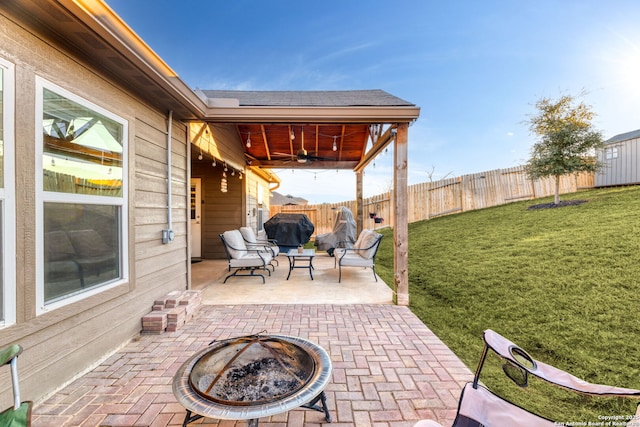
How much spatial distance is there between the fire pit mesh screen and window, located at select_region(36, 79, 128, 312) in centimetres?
128

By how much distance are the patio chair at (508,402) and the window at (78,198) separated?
253 centimetres

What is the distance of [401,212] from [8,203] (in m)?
3.70

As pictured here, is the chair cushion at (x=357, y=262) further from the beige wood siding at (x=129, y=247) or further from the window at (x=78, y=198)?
the window at (x=78, y=198)

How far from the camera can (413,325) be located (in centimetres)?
312

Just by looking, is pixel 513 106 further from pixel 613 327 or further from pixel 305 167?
pixel 613 327

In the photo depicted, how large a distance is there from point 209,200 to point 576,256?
7932 millimetres

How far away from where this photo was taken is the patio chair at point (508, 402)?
118 cm

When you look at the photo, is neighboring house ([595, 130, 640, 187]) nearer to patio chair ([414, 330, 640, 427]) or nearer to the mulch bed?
the mulch bed

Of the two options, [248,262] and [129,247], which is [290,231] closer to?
[248,262]

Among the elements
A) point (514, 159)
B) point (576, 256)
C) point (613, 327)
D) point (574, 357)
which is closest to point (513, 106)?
point (514, 159)

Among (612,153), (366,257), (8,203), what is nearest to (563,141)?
(612,153)

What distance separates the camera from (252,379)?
4.96 feet

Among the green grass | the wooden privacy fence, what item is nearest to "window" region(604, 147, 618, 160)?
the wooden privacy fence

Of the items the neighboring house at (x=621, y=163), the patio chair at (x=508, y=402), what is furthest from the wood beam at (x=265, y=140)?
the neighboring house at (x=621, y=163)
